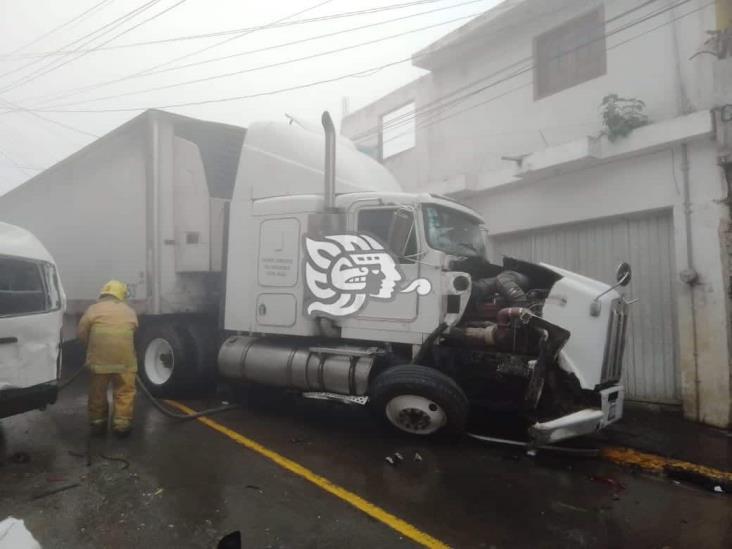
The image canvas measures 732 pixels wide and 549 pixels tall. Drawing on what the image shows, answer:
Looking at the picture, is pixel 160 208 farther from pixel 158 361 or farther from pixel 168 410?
pixel 168 410

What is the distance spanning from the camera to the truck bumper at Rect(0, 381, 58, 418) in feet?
13.9

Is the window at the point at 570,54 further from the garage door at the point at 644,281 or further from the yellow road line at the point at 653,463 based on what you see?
the yellow road line at the point at 653,463

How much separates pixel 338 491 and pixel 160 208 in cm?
446

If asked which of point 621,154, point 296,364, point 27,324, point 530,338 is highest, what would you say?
point 621,154

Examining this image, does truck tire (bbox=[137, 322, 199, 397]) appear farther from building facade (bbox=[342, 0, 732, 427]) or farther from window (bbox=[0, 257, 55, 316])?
building facade (bbox=[342, 0, 732, 427])

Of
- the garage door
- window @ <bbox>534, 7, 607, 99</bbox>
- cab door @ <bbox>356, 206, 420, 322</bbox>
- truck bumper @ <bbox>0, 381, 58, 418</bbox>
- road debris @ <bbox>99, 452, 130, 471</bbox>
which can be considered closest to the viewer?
truck bumper @ <bbox>0, 381, 58, 418</bbox>

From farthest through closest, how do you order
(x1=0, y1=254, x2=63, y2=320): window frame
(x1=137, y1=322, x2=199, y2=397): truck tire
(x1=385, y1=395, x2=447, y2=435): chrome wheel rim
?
1. (x1=137, y1=322, x2=199, y2=397): truck tire
2. (x1=385, y1=395, x2=447, y2=435): chrome wheel rim
3. (x1=0, y1=254, x2=63, y2=320): window frame

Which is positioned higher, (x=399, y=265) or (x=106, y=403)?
(x=399, y=265)

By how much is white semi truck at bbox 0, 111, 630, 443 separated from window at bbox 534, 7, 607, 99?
11.2 ft

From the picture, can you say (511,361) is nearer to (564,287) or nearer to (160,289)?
(564,287)

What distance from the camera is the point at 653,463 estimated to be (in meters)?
4.86

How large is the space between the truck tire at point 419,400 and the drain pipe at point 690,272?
3325 millimetres

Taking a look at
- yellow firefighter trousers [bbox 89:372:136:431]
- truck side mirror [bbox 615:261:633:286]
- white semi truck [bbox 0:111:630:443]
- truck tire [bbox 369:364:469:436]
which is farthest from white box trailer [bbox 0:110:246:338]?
truck side mirror [bbox 615:261:633:286]

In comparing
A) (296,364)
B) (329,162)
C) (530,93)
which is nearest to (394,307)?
(296,364)
